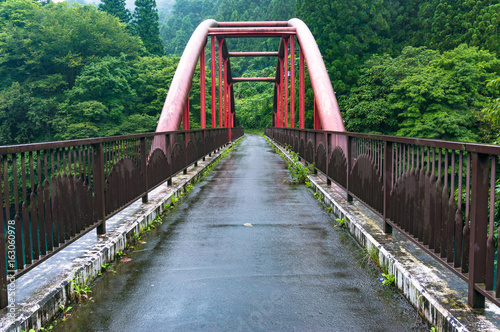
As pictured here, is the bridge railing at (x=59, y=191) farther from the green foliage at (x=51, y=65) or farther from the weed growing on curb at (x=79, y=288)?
the green foliage at (x=51, y=65)

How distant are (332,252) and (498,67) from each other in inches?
1067

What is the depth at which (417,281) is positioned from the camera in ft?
8.95

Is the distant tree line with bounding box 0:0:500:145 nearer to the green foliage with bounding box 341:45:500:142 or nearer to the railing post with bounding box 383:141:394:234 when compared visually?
the green foliage with bounding box 341:45:500:142

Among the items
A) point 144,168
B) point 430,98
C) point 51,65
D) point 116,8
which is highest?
point 116,8

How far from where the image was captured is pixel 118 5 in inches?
2398

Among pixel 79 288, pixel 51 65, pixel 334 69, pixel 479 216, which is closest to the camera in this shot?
pixel 479 216

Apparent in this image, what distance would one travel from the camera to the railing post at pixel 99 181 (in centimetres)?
392

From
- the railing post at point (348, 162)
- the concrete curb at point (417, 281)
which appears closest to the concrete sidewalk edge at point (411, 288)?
the concrete curb at point (417, 281)

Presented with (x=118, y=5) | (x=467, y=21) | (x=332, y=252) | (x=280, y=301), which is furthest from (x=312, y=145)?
(x=118, y=5)

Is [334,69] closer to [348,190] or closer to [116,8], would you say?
[348,190]

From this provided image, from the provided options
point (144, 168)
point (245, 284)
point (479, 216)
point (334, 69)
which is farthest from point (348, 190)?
point (334, 69)

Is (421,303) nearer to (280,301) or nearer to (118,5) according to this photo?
(280,301)

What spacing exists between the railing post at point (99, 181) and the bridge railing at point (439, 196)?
2.55 meters

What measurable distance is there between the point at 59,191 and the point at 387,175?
2.71m
